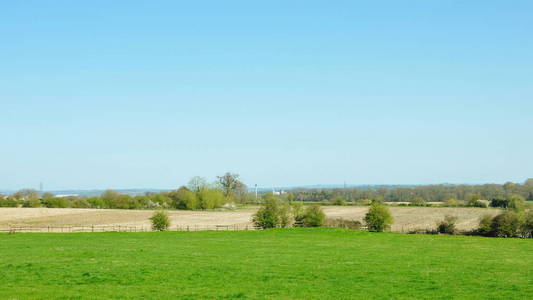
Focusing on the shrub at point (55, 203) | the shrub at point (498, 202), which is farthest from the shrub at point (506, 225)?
the shrub at point (55, 203)

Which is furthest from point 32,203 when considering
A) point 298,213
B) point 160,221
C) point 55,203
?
point 298,213

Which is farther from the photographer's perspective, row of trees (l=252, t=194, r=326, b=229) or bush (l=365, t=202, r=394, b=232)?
row of trees (l=252, t=194, r=326, b=229)

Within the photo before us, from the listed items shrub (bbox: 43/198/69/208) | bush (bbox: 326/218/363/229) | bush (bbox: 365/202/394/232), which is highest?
shrub (bbox: 43/198/69/208)

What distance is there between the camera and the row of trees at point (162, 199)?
136 metres

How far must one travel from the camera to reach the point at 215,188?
5655 inches

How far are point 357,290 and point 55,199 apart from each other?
Answer: 132157 mm

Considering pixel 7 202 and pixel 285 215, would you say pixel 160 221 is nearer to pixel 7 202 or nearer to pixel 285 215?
pixel 285 215

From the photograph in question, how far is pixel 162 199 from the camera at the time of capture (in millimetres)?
144750

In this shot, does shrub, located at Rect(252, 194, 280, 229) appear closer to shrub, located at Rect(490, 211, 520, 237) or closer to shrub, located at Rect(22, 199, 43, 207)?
shrub, located at Rect(490, 211, 520, 237)

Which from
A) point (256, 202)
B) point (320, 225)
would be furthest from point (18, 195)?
point (320, 225)

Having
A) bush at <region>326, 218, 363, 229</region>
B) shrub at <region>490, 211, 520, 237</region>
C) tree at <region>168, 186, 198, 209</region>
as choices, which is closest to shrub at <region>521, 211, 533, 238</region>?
shrub at <region>490, 211, 520, 237</region>

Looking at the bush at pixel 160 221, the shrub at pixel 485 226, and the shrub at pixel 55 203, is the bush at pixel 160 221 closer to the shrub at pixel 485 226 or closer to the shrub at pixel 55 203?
the shrub at pixel 485 226

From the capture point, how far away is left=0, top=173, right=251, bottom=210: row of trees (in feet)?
446

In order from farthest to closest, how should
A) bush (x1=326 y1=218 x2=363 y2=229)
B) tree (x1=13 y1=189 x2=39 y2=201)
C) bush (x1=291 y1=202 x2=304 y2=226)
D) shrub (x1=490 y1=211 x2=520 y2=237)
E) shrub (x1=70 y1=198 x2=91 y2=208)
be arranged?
tree (x1=13 y1=189 x2=39 y2=201)
shrub (x1=70 y1=198 x2=91 y2=208)
bush (x1=326 y1=218 x2=363 y2=229)
bush (x1=291 y1=202 x2=304 y2=226)
shrub (x1=490 y1=211 x2=520 y2=237)
